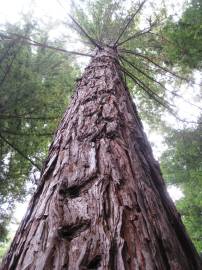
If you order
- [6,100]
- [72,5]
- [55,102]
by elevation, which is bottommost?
[6,100]

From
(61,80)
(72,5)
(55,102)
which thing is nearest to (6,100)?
(55,102)

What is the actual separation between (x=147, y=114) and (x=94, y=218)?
8818mm

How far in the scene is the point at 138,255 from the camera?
1.07 m

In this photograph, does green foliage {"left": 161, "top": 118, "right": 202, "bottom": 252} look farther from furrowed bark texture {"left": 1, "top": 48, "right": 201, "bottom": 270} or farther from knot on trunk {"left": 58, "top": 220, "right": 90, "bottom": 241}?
knot on trunk {"left": 58, "top": 220, "right": 90, "bottom": 241}

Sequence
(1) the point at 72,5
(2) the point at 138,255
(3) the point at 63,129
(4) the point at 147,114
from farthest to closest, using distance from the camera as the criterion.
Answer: (4) the point at 147,114
(1) the point at 72,5
(3) the point at 63,129
(2) the point at 138,255

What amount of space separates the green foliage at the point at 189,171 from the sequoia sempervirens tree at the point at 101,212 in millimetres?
7422

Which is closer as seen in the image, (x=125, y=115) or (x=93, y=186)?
(x=93, y=186)

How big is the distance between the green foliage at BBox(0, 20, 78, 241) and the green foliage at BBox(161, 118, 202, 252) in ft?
15.5

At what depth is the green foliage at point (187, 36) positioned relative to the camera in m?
6.05

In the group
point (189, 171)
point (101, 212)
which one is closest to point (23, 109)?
point (101, 212)

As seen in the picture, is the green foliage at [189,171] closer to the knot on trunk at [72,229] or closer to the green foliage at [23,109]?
the green foliage at [23,109]

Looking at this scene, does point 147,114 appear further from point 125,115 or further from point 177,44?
point 125,115

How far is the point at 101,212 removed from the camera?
1283mm

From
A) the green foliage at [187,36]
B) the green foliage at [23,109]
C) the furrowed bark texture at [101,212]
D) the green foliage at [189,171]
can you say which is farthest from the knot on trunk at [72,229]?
the green foliage at [189,171]
